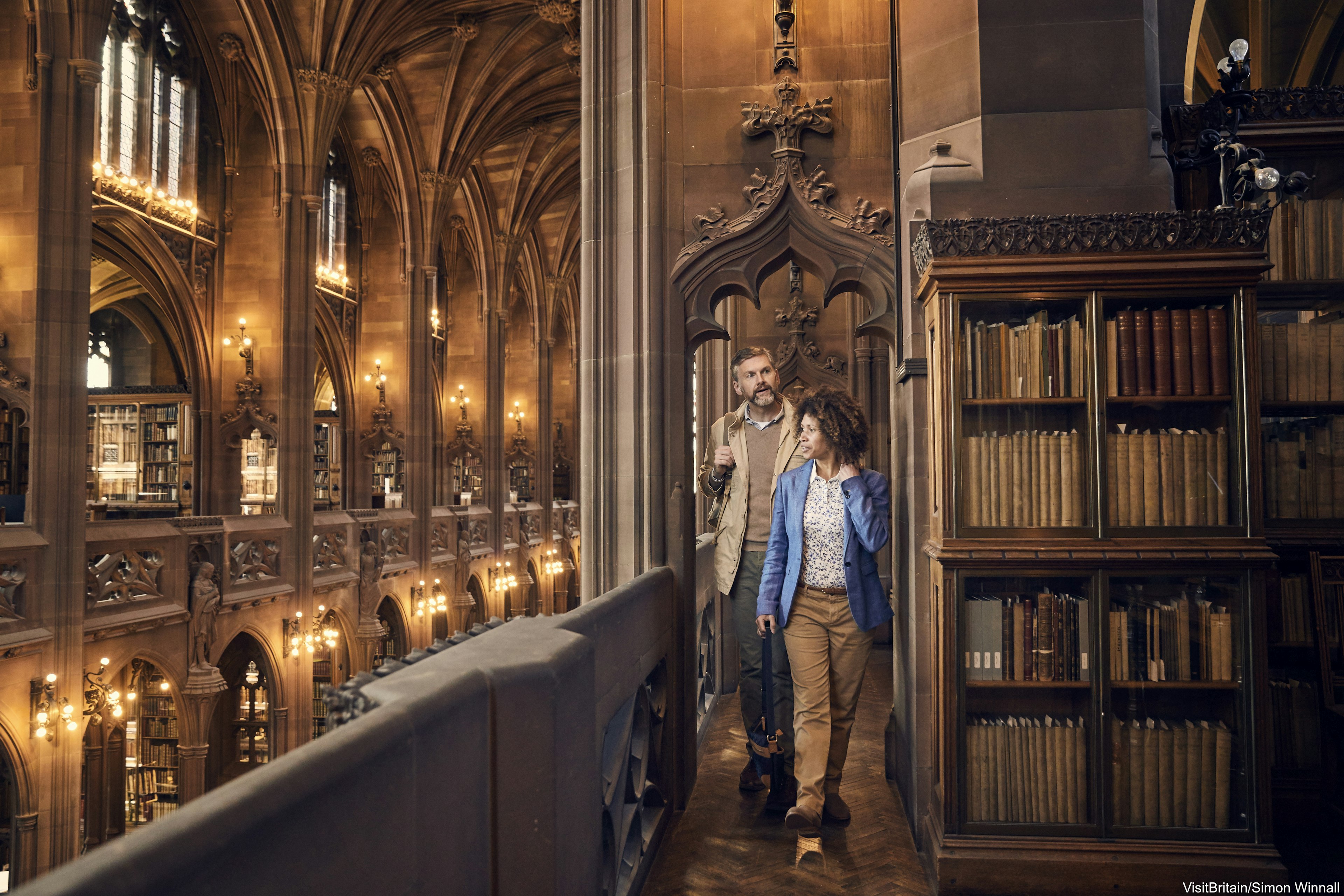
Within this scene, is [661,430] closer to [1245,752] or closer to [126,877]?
[1245,752]

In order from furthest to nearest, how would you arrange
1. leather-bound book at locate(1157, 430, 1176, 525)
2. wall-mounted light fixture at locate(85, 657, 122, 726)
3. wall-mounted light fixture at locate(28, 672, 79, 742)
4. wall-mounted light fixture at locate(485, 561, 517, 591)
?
1. wall-mounted light fixture at locate(485, 561, 517, 591)
2. wall-mounted light fixture at locate(85, 657, 122, 726)
3. wall-mounted light fixture at locate(28, 672, 79, 742)
4. leather-bound book at locate(1157, 430, 1176, 525)

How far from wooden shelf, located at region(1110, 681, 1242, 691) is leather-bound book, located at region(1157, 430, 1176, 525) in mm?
509

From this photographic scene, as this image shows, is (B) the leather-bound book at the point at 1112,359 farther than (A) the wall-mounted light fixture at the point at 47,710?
No

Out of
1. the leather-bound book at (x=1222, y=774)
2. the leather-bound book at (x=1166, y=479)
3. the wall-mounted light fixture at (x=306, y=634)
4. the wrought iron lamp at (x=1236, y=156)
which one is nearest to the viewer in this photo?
the leather-bound book at (x=1222, y=774)

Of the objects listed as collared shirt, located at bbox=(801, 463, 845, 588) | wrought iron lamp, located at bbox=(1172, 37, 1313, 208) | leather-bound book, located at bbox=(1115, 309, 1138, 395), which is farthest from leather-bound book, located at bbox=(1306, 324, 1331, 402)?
collared shirt, located at bbox=(801, 463, 845, 588)

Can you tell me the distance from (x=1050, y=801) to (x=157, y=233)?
41.9 feet

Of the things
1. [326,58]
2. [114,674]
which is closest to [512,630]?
[114,674]

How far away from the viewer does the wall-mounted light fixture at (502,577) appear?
66.3 feet

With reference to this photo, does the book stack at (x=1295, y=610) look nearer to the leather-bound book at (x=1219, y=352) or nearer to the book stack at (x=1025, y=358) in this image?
the leather-bound book at (x=1219, y=352)

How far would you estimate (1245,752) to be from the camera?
107 inches

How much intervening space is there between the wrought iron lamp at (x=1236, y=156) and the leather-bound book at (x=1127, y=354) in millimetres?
448

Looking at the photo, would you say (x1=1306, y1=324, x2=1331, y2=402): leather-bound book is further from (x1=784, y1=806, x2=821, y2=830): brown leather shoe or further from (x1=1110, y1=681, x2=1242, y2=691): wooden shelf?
(x1=784, y1=806, x2=821, y2=830): brown leather shoe

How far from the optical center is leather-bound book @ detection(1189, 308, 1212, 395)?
9.33ft

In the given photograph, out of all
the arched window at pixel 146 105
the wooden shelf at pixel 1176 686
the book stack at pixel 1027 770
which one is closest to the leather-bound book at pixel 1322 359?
the wooden shelf at pixel 1176 686
